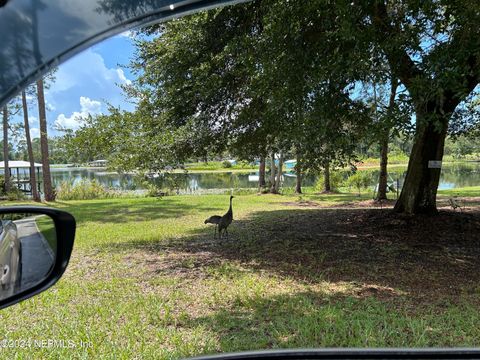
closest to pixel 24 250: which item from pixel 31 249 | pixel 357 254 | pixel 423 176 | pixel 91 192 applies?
pixel 31 249

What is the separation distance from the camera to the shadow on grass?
4.99 metres

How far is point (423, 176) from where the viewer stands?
7.64 m

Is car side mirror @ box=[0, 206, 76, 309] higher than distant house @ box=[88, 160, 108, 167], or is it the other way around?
distant house @ box=[88, 160, 108, 167]

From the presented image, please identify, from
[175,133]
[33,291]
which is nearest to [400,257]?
[175,133]

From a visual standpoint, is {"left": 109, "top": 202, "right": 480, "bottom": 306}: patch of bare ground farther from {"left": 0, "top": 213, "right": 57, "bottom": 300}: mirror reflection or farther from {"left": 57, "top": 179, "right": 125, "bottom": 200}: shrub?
{"left": 57, "top": 179, "right": 125, "bottom": 200}: shrub

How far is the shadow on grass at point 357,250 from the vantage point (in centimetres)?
499

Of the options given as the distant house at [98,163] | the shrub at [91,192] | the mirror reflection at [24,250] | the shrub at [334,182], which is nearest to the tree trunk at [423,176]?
the distant house at [98,163]

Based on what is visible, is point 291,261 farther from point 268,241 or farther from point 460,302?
point 460,302

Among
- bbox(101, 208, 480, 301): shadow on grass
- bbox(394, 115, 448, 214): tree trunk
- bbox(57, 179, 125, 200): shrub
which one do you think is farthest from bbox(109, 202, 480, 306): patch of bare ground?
bbox(57, 179, 125, 200): shrub

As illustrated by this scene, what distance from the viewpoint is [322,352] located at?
1379mm

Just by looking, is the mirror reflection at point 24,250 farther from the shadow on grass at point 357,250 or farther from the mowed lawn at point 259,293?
the shadow on grass at point 357,250

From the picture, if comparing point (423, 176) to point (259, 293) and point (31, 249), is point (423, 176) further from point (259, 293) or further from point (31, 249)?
point (31, 249)

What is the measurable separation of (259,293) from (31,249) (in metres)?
3.28

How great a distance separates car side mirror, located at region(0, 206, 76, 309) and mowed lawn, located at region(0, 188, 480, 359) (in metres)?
1.86
